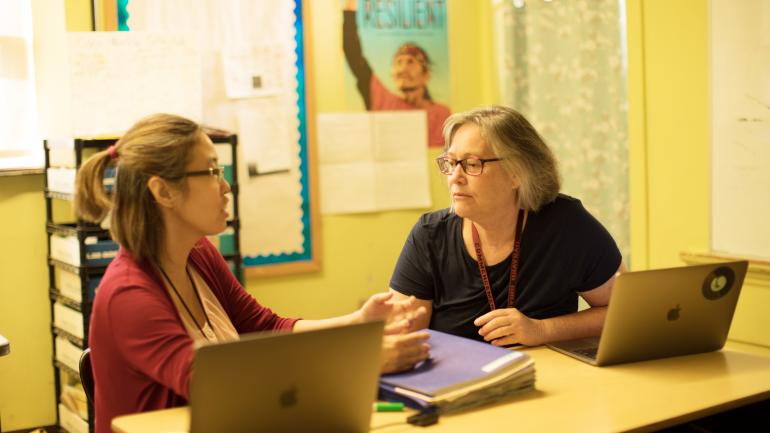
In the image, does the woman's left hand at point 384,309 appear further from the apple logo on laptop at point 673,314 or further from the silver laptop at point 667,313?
the apple logo on laptop at point 673,314

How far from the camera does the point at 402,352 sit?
5.80ft

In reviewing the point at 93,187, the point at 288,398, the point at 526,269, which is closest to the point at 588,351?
the point at 526,269

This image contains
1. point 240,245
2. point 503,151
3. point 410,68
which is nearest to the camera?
point 503,151

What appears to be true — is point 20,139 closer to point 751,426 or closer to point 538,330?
point 538,330

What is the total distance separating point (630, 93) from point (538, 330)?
5.14ft

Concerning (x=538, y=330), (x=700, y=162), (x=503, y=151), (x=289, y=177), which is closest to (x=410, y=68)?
(x=289, y=177)

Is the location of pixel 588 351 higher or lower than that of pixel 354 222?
lower

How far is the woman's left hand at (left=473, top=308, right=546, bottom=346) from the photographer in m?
2.16

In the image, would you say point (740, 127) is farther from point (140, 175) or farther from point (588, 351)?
point (140, 175)

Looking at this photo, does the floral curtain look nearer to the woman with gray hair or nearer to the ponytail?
the woman with gray hair

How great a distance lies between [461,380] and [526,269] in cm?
77

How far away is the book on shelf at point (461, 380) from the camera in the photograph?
5.47 ft

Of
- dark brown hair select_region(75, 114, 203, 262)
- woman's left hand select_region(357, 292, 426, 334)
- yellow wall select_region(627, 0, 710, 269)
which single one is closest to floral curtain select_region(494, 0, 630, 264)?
yellow wall select_region(627, 0, 710, 269)

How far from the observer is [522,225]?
8.15ft
